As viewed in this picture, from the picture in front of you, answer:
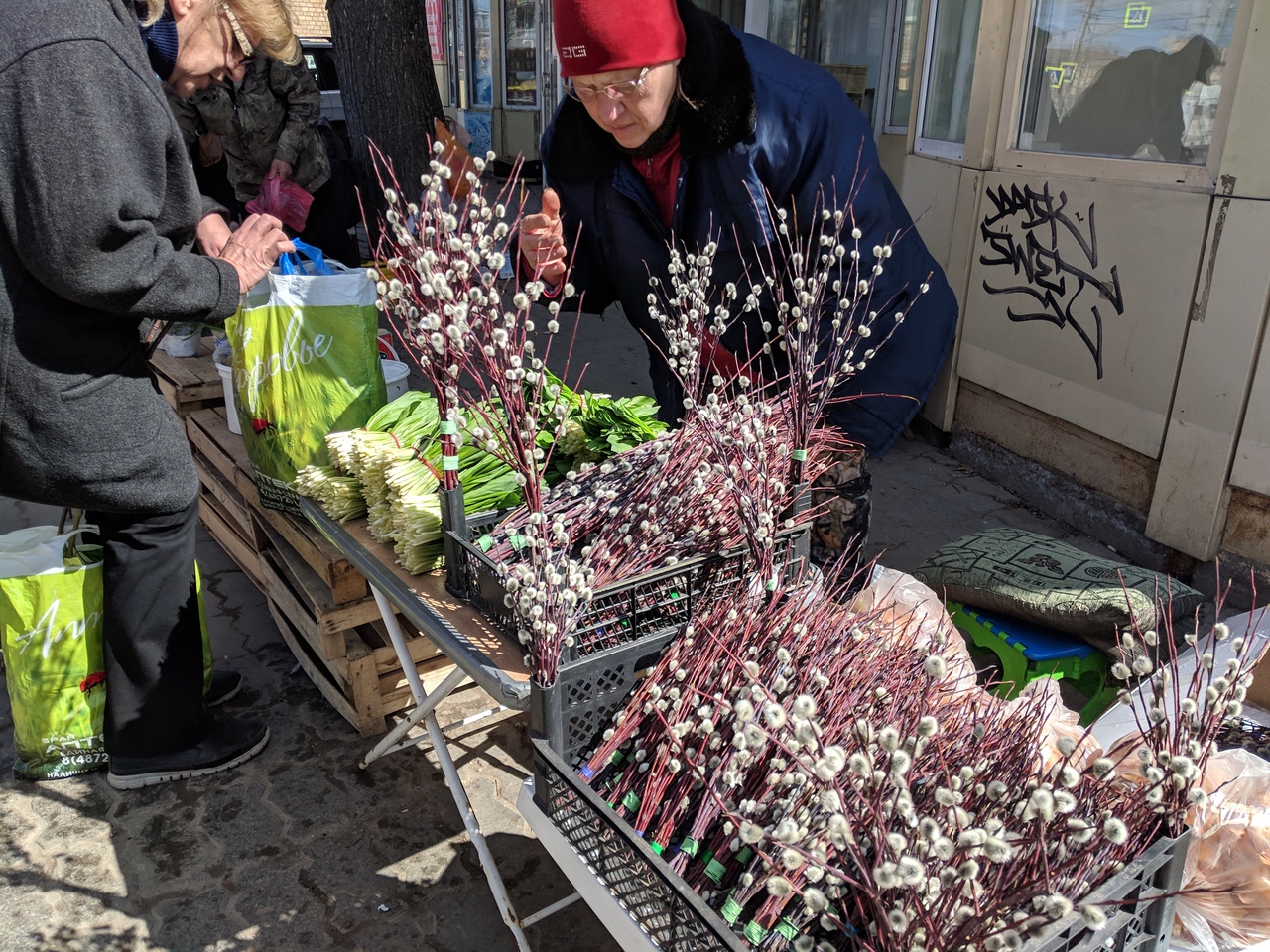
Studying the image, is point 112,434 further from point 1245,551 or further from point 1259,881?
point 1245,551

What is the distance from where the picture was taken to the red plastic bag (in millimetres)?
4977

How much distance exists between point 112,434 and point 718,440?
1.54m

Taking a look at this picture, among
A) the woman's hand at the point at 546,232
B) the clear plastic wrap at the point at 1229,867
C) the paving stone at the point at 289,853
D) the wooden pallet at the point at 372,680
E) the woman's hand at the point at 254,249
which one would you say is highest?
the woman's hand at the point at 546,232

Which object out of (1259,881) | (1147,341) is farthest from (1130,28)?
(1259,881)

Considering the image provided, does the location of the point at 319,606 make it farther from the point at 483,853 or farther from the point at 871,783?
the point at 871,783

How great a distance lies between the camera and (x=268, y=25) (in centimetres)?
237

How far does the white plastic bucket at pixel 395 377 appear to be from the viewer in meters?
3.04

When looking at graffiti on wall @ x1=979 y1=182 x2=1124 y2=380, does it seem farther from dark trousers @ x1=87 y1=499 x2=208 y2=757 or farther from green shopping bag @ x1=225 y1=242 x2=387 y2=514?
dark trousers @ x1=87 y1=499 x2=208 y2=757

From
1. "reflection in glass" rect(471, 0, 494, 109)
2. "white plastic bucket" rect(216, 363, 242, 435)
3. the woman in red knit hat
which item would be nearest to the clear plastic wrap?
the woman in red knit hat

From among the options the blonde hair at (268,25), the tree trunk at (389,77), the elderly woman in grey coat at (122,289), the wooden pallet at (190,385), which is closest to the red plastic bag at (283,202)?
the tree trunk at (389,77)

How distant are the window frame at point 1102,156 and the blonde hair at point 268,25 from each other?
9.93ft

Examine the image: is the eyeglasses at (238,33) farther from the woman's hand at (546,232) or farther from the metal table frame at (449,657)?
the metal table frame at (449,657)

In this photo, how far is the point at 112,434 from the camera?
7.43 ft

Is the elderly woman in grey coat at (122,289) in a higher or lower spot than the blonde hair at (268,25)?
lower
